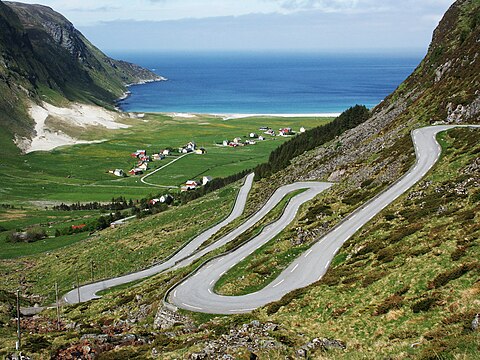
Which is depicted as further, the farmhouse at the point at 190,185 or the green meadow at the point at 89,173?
the green meadow at the point at 89,173

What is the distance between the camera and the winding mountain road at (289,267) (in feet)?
118

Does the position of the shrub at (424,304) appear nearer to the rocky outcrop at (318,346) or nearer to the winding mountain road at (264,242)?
the rocky outcrop at (318,346)

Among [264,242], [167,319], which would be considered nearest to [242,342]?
[167,319]

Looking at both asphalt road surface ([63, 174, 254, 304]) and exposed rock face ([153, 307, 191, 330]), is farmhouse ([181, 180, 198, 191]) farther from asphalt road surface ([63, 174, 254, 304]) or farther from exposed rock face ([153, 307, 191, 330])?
exposed rock face ([153, 307, 191, 330])

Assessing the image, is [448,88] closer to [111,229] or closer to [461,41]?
[461,41]

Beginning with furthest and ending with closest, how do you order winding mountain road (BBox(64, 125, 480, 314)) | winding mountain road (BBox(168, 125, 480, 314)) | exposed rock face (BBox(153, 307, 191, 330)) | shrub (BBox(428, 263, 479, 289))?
winding mountain road (BBox(64, 125, 480, 314)), winding mountain road (BBox(168, 125, 480, 314)), exposed rock face (BBox(153, 307, 191, 330)), shrub (BBox(428, 263, 479, 289))

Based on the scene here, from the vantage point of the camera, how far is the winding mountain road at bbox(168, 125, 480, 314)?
3591 cm

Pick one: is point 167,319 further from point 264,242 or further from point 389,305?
point 264,242

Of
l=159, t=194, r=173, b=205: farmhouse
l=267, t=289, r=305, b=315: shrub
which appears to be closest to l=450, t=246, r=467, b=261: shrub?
l=267, t=289, r=305, b=315: shrub

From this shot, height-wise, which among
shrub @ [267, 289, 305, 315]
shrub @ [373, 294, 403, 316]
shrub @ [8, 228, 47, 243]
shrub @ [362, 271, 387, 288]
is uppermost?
shrub @ [373, 294, 403, 316]

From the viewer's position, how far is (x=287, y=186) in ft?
254

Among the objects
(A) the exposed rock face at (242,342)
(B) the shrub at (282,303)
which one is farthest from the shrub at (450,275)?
(B) the shrub at (282,303)

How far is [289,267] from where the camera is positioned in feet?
133

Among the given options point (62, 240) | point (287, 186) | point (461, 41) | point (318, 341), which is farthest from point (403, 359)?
point (62, 240)
